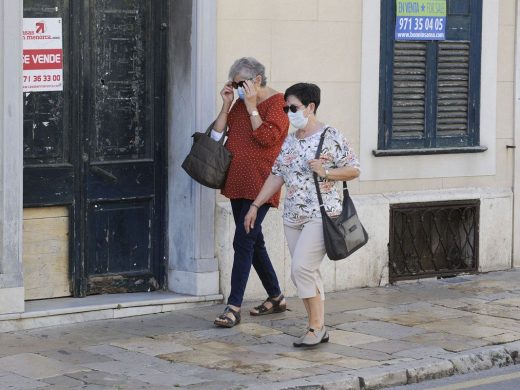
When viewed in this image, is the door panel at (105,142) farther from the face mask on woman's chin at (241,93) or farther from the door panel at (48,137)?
the face mask on woman's chin at (241,93)

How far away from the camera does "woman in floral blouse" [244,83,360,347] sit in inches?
356

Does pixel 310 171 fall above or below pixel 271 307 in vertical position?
above

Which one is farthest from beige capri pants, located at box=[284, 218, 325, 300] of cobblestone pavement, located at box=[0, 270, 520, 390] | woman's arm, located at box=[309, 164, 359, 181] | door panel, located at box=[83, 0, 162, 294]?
door panel, located at box=[83, 0, 162, 294]

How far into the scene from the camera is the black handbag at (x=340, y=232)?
352 inches

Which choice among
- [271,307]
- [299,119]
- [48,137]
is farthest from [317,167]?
[48,137]

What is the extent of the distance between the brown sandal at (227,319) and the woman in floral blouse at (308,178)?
0.81 m

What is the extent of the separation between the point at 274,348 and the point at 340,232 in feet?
3.14

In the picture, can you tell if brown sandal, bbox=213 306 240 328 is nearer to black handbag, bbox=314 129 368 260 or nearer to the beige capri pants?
the beige capri pants

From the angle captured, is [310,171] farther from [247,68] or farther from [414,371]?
[414,371]

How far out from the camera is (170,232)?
10.9 metres

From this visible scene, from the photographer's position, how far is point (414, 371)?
28.4 ft

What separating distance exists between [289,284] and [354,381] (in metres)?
2.97

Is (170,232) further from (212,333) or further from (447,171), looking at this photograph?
(447,171)

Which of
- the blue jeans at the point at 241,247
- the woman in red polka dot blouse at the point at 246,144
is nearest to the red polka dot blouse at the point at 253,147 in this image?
the woman in red polka dot blouse at the point at 246,144
